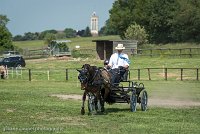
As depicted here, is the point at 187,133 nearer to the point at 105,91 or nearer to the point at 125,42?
the point at 105,91

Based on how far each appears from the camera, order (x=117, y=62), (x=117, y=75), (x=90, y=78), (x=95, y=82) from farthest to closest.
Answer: (x=117, y=62), (x=117, y=75), (x=95, y=82), (x=90, y=78)

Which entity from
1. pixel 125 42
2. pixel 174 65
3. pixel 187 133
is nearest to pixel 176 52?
pixel 125 42

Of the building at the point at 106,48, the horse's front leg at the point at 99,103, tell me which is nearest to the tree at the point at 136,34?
the building at the point at 106,48

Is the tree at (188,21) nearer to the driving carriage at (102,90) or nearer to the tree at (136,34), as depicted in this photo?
the tree at (136,34)

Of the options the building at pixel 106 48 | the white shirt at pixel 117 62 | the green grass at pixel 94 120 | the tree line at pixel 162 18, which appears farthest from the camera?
the tree line at pixel 162 18

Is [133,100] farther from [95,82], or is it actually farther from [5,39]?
[5,39]

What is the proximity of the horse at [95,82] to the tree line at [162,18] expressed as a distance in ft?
288

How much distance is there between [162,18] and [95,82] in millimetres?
100608

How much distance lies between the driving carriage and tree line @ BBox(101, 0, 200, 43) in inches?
3410

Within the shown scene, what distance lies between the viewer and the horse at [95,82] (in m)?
16.2

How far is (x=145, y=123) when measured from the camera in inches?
591

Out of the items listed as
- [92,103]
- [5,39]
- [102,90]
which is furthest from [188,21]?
[92,103]

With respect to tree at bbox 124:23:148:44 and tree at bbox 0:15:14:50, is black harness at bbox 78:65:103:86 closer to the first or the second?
tree at bbox 124:23:148:44

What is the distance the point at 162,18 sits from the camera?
116 meters
